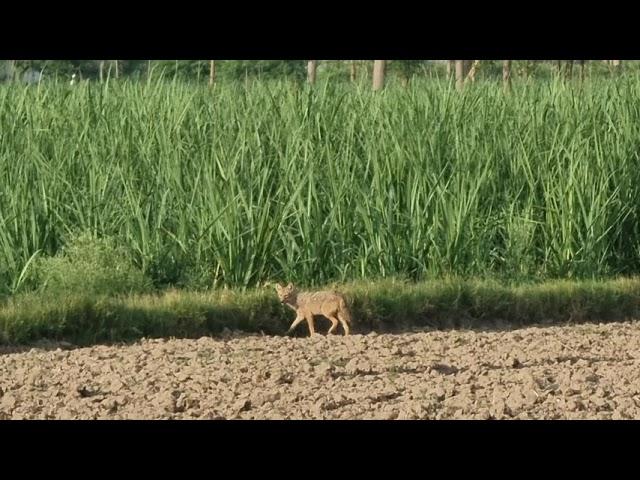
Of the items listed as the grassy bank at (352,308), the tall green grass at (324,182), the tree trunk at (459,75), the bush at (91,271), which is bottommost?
the grassy bank at (352,308)

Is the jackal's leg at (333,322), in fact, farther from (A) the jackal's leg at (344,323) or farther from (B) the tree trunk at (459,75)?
(B) the tree trunk at (459,75)

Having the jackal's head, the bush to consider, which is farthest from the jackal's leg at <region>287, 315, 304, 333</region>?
the bush

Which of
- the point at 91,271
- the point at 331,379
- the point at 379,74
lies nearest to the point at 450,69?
the point at 379,74

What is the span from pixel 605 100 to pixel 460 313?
128 inches

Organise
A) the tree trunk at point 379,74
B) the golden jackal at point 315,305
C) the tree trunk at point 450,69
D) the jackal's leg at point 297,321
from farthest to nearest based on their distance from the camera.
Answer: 1. the tree trunk at point 379,74
2. the tree trunk at point 450,69
3. the jackal's leg at point 297,321
4. the golden jackal at point 315,305

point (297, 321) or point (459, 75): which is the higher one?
point (459, 75)

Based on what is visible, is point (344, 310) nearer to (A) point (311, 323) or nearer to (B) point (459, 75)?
(A) point (311, 323)

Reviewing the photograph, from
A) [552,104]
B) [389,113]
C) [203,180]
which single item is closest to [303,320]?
[203,180]

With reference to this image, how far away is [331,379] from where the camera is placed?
19.3 feet

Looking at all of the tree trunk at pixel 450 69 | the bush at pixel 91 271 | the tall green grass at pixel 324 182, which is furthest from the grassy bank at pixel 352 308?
the tree trunk at pixel 450 69

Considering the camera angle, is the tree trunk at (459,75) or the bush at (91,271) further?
the tree trunk at (459,75)

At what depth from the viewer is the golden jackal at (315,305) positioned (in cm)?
697

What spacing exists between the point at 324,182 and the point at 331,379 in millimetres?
3179

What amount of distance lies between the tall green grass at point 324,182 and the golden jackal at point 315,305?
107cm
